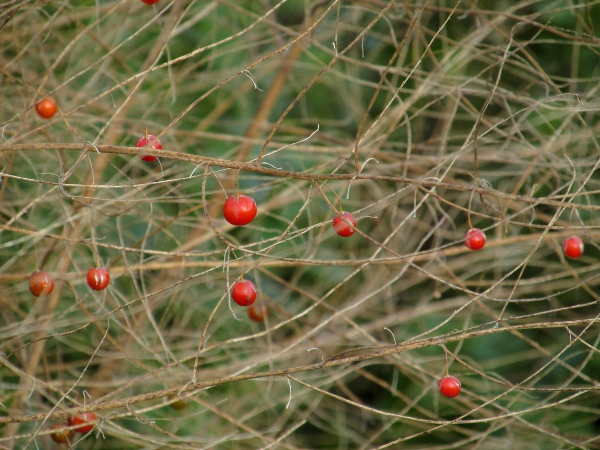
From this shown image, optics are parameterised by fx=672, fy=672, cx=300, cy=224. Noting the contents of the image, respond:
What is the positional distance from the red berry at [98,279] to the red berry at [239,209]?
37 centimetres

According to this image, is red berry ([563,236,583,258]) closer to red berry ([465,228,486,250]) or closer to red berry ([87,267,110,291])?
red berry ([465,228,486,250])

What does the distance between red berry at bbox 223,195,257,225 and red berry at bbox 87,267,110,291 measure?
372 mm

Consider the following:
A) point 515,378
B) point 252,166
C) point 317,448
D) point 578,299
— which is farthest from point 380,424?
point 252,166

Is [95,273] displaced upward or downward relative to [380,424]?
upward

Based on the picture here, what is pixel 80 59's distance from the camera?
6.90 feet

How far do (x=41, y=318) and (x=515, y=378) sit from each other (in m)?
1.89

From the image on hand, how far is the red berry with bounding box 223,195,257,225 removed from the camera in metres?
1.01

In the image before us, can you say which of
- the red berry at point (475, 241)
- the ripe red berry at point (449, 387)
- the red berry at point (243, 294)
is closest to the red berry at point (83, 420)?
the red berry at point (243, 294)

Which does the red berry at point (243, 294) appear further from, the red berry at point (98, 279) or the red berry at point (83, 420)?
the red berry at point (83, 420)

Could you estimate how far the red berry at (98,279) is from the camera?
1.25m

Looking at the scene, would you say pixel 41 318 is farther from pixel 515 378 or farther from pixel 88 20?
pixel 515 378

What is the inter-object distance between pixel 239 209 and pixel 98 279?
0.39m

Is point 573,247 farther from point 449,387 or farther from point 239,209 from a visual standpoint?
point 239,209

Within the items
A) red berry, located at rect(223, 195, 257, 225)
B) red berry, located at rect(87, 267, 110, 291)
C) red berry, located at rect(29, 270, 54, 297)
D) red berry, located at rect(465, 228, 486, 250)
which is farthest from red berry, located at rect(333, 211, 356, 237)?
red berry, located at rect(29, 270, 54, 297)
